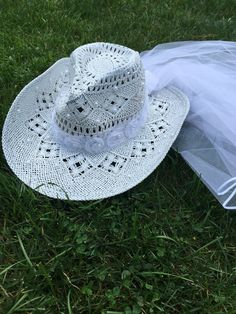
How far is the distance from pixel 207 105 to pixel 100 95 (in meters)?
0.42

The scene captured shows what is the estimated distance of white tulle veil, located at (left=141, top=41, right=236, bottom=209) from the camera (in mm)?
1812

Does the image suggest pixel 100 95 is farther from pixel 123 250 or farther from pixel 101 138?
pixel 123 250

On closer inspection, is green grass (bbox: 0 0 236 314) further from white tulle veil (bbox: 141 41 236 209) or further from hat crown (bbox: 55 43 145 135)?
hat crown (bbox: 55 43 145 135)

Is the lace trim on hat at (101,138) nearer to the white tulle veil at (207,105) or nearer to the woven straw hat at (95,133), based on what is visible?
the woven straw hat at (95,133)

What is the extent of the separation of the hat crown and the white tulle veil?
220 millimetres

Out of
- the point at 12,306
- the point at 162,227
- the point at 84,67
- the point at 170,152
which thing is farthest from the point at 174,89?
the point at 12,306

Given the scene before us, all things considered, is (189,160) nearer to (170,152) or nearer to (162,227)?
(170,152)

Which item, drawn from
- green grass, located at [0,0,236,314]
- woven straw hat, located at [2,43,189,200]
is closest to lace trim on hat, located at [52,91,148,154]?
woven straw hat, located at [2,43,189,200]

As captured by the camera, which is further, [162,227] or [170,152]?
[170,152]

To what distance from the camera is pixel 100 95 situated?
1784 mm

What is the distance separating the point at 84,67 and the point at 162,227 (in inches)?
23.4

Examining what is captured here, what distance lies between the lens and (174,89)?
205 centimetres

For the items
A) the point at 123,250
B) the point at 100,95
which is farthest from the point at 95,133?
the point at 123,250

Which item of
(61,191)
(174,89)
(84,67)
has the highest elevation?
(84,67)
